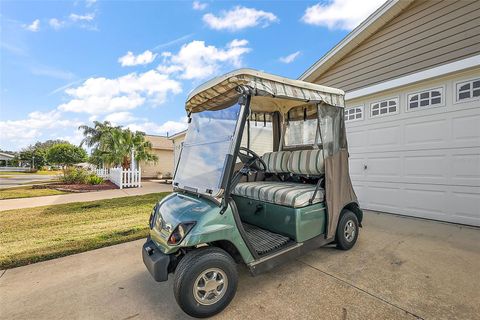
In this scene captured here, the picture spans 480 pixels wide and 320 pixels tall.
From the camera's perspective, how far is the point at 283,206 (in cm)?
269

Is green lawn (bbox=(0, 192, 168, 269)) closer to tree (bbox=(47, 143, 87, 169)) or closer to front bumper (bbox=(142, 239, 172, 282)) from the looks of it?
front bumper (bbox=(142, 239, 172, 282))

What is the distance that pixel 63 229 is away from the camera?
4129 mm

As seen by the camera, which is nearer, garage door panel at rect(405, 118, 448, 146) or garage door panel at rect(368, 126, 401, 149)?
garage door panel at rect(405, 118, 448, 146)

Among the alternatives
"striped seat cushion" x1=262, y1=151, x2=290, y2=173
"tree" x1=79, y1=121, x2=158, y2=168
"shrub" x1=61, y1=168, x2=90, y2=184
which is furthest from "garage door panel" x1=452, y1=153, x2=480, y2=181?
"shrub" x1=61, y1=168, x2=90, y2=184

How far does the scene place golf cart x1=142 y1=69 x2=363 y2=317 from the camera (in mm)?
1877

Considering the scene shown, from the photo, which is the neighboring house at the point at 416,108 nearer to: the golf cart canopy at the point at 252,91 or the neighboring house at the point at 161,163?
the golf cart canopy at the point at 252,91

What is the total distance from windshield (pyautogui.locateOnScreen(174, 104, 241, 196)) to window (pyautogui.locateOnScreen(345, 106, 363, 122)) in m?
4.65

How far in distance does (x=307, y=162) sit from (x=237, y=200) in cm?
117

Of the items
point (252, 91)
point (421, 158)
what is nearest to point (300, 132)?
point (252, 91)

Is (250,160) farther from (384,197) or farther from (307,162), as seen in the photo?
(384,197)

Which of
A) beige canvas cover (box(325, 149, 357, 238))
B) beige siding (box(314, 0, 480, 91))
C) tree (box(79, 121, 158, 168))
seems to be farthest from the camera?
tree (box(79, 121, 158, 168))

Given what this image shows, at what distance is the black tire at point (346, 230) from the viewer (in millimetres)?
3037

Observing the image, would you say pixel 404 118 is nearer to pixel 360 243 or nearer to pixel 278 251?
pixel 360 243

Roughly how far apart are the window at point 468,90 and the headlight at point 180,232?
17.4ft
